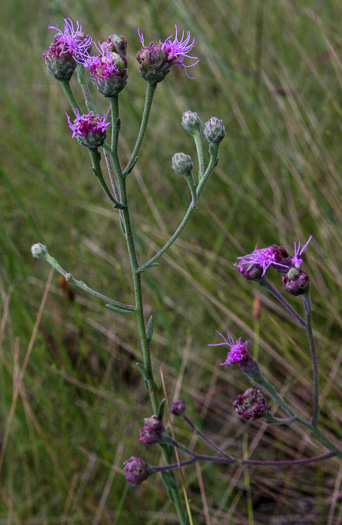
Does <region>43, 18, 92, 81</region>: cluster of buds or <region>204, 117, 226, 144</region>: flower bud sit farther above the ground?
<region>43, 18, 92, 81</region>: cluster of buds

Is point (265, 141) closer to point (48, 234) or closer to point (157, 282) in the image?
point (157, 282)

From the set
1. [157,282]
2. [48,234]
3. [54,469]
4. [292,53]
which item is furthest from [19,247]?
[292,53]

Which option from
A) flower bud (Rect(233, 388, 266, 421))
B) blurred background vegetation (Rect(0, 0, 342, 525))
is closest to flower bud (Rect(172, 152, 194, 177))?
flower bud (Rect(233, 388, 266, 421))

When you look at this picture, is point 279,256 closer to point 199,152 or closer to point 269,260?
point 269,260

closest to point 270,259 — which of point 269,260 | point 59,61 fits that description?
point 269,260

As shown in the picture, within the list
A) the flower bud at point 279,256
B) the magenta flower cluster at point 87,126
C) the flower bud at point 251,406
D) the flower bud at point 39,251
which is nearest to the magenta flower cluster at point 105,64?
the magenta flower cluster at point 87,126

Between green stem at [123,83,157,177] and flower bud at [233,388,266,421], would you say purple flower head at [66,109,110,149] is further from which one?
flower bud at [233,388,266,421]
